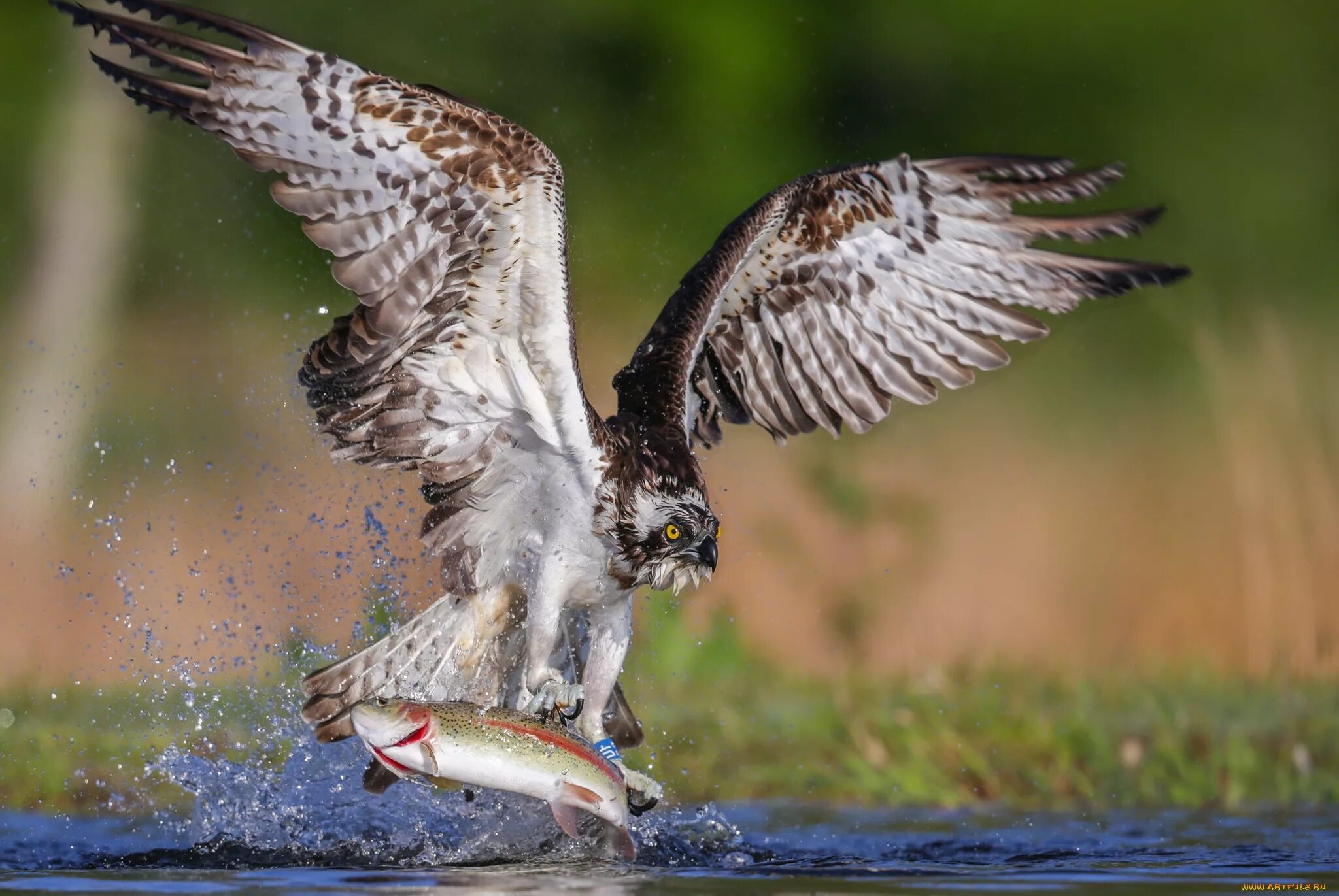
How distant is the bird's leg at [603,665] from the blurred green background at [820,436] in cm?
118

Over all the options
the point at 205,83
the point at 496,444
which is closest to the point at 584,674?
the point at 496,444

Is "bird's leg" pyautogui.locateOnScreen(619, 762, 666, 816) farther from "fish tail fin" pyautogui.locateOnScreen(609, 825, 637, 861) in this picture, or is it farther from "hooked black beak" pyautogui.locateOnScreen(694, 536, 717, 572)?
"hooked black beak" pyautogui.locateOnScreen(694, 536, 717, 572)

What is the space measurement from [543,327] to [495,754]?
58.0 inches

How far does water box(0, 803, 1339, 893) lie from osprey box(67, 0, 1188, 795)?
445mm

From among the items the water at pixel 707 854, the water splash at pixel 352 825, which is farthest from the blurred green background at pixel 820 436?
the water splash at pixel 352 825

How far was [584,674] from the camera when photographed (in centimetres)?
767

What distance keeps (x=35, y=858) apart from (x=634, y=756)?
3.01 m

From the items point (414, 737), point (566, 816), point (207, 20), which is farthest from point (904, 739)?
point (207, 20)

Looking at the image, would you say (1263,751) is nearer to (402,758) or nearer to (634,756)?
(634,756)

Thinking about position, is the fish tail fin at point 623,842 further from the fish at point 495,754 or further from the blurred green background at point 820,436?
the blurred green background at point 820,436

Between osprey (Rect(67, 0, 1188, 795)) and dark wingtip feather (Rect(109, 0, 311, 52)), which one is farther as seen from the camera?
osprey (Rect(67, 0, 1188, 795))

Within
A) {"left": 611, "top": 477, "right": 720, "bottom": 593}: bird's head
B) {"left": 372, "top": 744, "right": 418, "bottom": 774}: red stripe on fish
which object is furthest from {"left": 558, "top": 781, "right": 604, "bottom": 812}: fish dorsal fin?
{"left": 611, "top": 477, "right": 720, "bottom": 593}: bird's head

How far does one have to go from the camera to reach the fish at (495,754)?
6.29 metres

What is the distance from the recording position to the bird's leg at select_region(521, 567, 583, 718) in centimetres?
729
